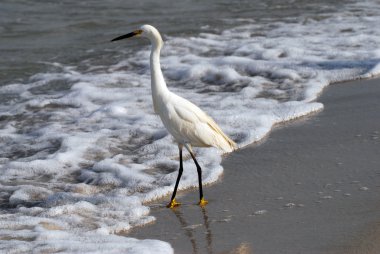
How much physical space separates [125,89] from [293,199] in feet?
13.1

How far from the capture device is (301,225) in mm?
4777

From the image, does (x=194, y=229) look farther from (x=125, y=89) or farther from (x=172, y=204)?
(x=125, y=89)

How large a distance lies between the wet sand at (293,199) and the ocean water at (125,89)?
220mm

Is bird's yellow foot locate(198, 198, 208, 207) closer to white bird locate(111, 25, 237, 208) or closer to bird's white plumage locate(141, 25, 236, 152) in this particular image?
white bird locate(111, 25, 237, 208)

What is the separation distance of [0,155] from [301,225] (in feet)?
9.96

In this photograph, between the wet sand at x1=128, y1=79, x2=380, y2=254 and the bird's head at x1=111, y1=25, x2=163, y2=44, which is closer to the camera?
the wet sand at x1=128, y1=79, x2=380, y2=254

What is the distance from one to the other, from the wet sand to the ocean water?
0.22 meters

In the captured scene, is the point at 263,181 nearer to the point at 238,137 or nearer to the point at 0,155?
the point at 238,137

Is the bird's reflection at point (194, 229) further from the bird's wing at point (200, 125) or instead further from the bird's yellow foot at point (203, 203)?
the bird's wing at point (200, 125)

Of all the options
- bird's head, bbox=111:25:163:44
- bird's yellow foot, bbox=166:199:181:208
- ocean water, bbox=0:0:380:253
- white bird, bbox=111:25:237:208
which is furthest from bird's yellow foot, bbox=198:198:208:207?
bird's head, bbox=111:25:163:44

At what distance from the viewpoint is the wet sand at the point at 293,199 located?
4570mm

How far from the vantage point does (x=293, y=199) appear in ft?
17.2

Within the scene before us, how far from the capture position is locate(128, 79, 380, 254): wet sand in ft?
15.0

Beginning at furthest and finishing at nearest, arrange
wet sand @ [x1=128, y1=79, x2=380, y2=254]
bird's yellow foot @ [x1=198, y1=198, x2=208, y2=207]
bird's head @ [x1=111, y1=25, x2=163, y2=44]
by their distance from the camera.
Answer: bird's head @ [x1=111, y1=25, x2=163, y2=44] → bird's yellow foot @ [x1=198, y1=198, x2=208, y2=207] → wet sand @ [x1=128, y1=79, x2=380, y2=254]
